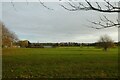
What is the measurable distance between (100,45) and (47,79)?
4045 inches

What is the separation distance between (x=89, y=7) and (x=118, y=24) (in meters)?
0.60

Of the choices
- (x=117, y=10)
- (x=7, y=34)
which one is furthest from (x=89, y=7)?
(x=7, y=34)

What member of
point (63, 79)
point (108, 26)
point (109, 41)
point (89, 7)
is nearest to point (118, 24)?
point (108, 26)

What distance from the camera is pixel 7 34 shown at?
9006 centimetres

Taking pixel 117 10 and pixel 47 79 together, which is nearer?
pixel 117 10

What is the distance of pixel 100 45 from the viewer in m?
115

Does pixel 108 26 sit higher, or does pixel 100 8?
pixel 100 8

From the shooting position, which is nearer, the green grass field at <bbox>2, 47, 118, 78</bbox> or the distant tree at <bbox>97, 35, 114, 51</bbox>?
the green grass field at <bbox>2, 47, 118, 78</bbox>

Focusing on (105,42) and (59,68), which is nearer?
(59,68)

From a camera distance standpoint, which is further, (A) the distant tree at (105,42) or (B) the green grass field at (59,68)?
(A) the distant tree at (105,42)

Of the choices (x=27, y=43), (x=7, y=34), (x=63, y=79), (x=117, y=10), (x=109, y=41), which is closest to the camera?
(x=117, y=10)

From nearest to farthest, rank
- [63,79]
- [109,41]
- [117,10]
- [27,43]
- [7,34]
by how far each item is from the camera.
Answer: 1. [117,10]
2. [63,79]
3. [7,34]
4. [109,41]
5. [27,43]

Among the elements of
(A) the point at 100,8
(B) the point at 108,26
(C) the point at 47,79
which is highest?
(A) the point at 100,8

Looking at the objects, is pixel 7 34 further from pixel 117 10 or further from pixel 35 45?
pixel 117 10
